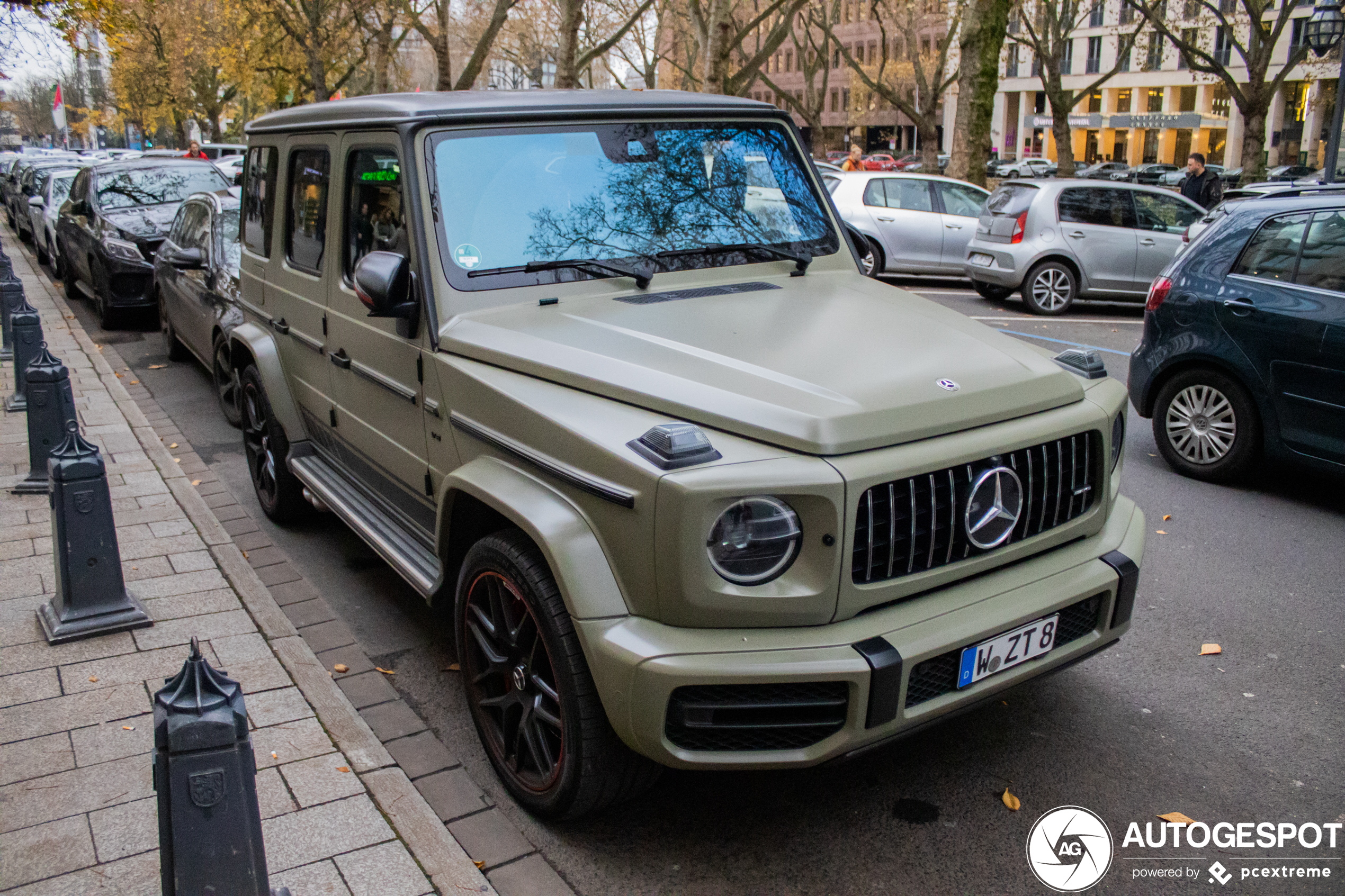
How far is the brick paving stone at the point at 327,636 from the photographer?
4.51m

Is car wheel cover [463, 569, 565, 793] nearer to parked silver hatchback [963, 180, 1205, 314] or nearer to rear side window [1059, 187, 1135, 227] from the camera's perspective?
parked silver hatchback [963, 180, 1205, 314]

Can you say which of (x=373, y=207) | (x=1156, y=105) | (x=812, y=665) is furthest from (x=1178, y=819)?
(x=1156, y=105)

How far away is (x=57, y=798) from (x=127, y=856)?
17.2 inches

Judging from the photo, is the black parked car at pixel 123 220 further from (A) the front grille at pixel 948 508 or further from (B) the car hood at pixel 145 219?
(A) the front grille at pixel 948 508

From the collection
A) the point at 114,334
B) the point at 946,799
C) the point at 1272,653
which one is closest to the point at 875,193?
the point at 114,334

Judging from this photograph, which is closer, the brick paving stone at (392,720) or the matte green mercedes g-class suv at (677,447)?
the matte green mercedes g-class suv at (677,447)

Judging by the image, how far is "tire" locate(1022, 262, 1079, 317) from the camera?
44.2 ft

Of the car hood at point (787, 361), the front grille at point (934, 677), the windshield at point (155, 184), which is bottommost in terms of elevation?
the front grille at point (934, 677)

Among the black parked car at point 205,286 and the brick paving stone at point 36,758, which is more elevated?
the black parked car at point 205,286

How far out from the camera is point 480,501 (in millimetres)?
3379

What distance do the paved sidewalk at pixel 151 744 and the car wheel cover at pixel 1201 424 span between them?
5382 millimetres

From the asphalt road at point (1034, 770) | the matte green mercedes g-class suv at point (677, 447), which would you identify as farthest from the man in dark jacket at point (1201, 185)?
the matte green mercedes g-class suv at point (677, 447)

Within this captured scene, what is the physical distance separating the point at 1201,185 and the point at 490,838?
59.7 feet

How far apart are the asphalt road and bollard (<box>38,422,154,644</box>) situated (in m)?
0.94
